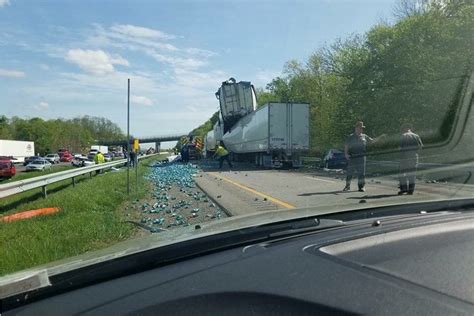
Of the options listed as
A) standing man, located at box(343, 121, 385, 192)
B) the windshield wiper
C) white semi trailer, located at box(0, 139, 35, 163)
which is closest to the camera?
the windshield wiper

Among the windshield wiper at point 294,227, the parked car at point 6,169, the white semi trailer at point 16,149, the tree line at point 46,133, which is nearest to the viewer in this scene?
the windshield wiper at point 294,227

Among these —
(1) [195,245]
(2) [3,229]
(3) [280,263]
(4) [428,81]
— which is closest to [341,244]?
(3) [280,263]

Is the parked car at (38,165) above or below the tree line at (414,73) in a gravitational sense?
below

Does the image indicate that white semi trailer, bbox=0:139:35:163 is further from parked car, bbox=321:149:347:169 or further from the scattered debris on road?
the scattered debris on road

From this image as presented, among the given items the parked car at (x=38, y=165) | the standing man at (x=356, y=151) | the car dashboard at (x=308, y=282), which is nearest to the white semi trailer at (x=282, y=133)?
the standing man at (x=356, y=151)

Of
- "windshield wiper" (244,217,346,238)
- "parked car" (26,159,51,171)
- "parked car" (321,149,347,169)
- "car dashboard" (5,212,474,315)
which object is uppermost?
"windshield wiper" (244,217,346,238)

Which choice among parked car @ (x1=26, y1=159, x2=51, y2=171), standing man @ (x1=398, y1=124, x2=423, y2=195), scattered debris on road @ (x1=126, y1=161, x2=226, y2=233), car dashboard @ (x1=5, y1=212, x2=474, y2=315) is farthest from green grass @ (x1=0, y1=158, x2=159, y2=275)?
parked car @ (x1=26, y1=159, x2=51, y2=171)

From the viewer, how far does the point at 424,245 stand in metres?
2.01

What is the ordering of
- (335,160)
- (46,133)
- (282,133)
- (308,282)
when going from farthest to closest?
(46,133), (335,160), (282,133), (308,282)

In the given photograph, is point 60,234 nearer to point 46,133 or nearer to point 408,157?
point 408,157

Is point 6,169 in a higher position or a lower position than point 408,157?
lower

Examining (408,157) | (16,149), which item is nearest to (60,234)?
(408,157)

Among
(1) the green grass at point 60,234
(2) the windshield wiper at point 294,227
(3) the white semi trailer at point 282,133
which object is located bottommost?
(1) the green grass at point 60,234

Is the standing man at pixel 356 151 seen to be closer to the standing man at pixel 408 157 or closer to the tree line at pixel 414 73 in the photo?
the standing man at pixel 408 157
